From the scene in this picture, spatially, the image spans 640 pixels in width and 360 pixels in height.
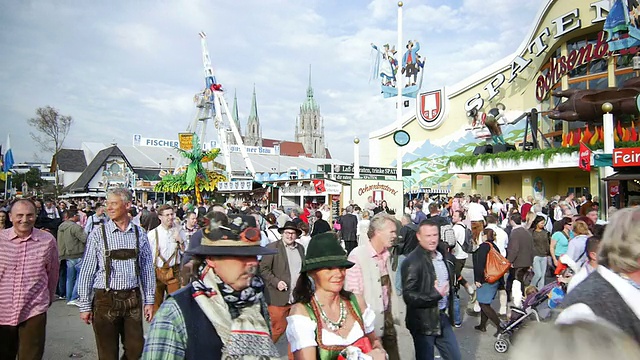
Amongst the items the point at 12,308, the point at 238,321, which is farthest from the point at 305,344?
the point at 12,308

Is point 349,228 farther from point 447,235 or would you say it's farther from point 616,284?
point 616,284

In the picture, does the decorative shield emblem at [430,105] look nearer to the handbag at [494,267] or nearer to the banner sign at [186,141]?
the banner sign at [186,141]

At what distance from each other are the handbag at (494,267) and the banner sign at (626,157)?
11.4 metres

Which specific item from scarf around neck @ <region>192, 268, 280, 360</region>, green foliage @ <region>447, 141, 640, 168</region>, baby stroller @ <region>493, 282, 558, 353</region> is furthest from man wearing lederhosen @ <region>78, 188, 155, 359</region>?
green foliage @ <region>447, 141, 640, 168</region>

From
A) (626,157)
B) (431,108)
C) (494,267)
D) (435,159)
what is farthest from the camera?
(435,159)

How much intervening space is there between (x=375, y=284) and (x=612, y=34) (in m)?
24.4

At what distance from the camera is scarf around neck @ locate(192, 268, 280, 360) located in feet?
6.34

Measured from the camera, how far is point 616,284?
83.0 inches

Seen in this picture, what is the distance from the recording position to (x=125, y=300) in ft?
14.0

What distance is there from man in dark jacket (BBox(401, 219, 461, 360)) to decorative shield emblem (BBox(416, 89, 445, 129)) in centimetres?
3428

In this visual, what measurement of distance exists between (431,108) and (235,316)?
37728mm

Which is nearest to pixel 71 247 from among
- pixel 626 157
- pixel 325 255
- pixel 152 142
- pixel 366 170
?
pixel 325 255

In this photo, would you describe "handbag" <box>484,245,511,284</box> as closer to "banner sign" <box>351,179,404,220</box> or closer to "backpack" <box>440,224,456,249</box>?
"backpack" <box>440,224,456,249</box>

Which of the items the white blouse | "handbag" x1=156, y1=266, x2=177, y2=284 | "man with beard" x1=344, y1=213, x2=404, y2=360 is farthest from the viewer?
"handbag" x1=156, y1=266, x2=177, y2=284
